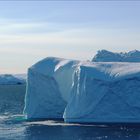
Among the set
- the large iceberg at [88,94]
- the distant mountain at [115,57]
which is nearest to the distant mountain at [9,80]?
the distant mountain at [115,57]

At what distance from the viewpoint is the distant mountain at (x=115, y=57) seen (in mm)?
62638

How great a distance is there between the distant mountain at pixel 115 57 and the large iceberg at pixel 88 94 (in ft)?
47.7

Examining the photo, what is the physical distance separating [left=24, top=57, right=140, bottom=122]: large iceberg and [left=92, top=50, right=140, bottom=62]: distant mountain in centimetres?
1454

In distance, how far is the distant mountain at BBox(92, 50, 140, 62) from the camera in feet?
206

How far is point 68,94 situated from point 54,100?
1631mm

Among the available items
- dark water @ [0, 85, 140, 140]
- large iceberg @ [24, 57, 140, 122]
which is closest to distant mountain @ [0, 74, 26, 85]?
large iceberg @ [24, 57, 140, 122]

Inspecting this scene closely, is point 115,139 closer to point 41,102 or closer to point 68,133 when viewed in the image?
point 68,133

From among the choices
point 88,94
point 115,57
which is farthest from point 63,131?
point 115,57

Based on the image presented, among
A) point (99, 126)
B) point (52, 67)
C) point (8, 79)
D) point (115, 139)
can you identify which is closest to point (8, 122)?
point (52, 67)

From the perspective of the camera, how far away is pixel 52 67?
49656 millimetres

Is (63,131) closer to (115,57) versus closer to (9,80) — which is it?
(115,57)

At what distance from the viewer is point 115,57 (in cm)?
6419

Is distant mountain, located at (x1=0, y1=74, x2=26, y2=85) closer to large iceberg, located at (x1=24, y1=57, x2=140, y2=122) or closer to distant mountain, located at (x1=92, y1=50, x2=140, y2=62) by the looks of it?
distant mountain, located at (x1=92, y1=50, x2=140, y2=62)

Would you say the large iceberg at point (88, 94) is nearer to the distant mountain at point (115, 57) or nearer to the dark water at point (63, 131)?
the dark water at point (63, 131)
